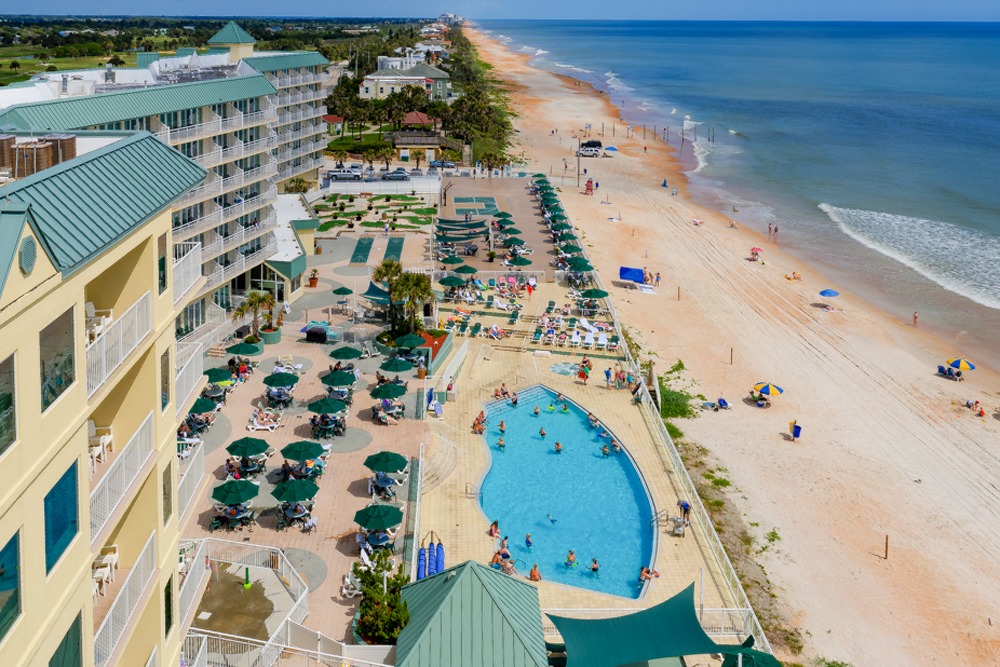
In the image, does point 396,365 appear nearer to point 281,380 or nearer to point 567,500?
point 281,380

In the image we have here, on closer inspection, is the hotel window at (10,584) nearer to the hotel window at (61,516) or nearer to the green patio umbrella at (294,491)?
the hotel window at (61,516)

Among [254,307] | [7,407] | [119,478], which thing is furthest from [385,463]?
[7,407]

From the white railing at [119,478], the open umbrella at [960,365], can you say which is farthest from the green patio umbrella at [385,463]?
the open umbrella at [960,365]

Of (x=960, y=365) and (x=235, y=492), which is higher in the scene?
(x=235, y=492)

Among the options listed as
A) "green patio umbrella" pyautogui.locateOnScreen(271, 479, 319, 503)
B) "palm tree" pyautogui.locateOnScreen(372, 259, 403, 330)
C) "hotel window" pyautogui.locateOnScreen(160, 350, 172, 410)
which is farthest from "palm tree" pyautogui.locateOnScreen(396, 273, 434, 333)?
"hotel window" pyautogui.locateOnScreen(160, 350, 172, 410)

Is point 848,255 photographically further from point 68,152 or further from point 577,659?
point 68,152
